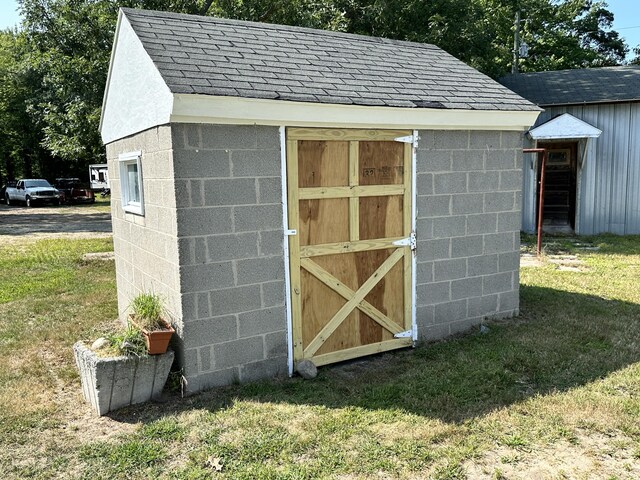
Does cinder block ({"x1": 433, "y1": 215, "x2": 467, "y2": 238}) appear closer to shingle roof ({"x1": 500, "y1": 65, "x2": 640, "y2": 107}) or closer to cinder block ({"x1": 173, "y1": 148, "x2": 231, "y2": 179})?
cinder block ({"x1": 173, "y1": 148, "x2": 231, "y2": 179})

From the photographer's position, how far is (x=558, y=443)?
3.63 metres

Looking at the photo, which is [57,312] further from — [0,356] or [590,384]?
[590,384]

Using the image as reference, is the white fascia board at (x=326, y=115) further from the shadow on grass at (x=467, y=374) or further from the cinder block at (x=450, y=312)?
the shadow on grass at (x=467, y=374)

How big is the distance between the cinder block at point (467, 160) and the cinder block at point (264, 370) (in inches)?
110

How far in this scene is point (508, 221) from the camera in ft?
20.7

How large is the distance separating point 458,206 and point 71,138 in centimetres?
1224

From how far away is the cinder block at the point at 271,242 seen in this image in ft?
15.4

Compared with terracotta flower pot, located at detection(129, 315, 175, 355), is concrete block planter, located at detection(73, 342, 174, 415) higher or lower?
lower

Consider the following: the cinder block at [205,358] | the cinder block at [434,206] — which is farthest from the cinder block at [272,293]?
the cinder block at [434,206]

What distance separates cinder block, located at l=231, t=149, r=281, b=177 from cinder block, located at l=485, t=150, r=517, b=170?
8.77 feet

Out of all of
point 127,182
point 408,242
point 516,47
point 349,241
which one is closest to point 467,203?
point 408,242

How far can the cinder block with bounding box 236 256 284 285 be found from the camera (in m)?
4.62

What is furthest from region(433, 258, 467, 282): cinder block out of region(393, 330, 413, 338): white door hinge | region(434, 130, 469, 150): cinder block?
region(434, 130, 469, 150): cinder block

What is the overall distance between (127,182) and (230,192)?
2.04 meters
